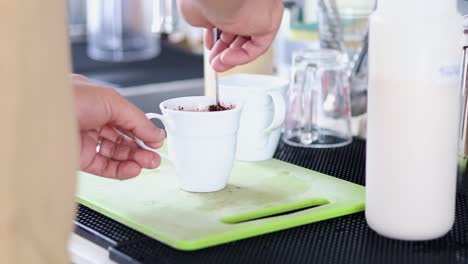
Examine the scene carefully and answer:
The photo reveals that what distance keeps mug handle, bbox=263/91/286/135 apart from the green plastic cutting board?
6cm

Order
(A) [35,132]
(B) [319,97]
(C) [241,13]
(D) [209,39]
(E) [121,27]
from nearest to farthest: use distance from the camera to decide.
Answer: (A) [35,132] → (C) [241,13] → (D) [209,39] → (B) [319,97] → (E) [121,27]

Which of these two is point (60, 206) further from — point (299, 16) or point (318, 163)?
point (299, 16)

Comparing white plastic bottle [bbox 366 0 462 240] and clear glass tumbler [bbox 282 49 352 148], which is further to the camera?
clear glass tumbler [bbox 282 49 352 148]

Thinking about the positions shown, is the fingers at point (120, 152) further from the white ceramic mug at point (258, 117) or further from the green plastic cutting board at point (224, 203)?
the white ceramic mug at point (258, 117)

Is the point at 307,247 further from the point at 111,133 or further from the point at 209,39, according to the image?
the point at 209,39

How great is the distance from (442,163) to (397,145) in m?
0.05

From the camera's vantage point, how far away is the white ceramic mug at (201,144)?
37.9 inches

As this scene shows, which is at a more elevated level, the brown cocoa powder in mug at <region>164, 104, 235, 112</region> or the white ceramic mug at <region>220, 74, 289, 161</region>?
the brown cocoa powder in mug at <region>164, 104, 235, 112</region>

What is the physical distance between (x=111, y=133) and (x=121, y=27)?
171 cm

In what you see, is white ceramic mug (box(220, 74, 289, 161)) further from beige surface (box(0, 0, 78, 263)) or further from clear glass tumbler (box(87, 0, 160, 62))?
clear glass tumbler (box(87, 0, 160, 62))

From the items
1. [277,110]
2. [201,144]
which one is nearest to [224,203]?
[201,144]

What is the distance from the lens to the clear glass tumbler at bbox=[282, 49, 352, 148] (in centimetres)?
131

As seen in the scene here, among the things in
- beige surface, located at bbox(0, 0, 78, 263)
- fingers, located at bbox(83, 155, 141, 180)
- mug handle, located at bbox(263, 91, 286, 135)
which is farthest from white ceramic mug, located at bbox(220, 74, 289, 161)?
beige surface, located at bbox(0, 0, 78, 263)

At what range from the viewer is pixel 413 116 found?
0.81m
